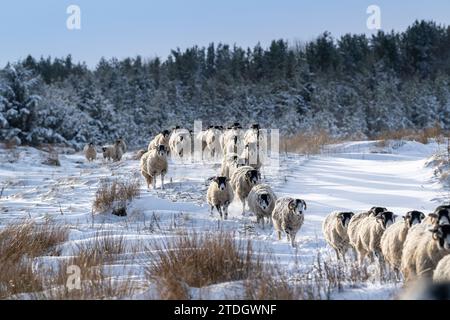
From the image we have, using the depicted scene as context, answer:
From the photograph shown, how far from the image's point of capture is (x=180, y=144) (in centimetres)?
1916

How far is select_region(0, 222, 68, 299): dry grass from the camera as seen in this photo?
4.80 m

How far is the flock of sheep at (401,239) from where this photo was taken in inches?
180

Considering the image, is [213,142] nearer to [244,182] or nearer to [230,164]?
[230,164]

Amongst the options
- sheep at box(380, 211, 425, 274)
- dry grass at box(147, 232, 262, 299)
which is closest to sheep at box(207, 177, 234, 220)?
sheep at box(380, 211, 425, 274)

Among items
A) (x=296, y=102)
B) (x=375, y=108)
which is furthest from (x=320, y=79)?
(x=375, y=108)

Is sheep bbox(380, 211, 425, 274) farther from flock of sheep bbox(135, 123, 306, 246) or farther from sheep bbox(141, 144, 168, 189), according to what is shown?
sheep bbox(141, 144, 168, 189)

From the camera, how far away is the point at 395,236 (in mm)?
5867

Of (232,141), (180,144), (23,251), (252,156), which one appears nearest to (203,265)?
(23,251)

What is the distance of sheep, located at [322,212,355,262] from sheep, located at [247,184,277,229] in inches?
92.0

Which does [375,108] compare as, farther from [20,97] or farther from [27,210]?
[27,210]

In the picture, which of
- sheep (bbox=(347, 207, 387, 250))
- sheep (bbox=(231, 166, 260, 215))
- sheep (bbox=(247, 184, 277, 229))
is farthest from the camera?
sheep (bbox=(231, 166, 260, 215))

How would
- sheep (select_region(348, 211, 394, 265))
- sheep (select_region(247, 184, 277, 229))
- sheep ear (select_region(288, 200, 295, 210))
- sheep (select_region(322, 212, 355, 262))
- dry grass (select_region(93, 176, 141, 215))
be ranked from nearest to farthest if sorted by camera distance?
sheep (select_region(348, 211, 394, 265)) < sheep (select_region(322, 212, 355, 262)) < sheep ear (select_region(288, 200, 295, 210)) < sheep (select_region(247, 184, 277, 229)) < dry grass (select_region(93, 176, 141, 215))

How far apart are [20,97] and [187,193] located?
20.0 m


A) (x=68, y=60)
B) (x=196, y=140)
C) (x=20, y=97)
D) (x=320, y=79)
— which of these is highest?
(x=68, y=60)
